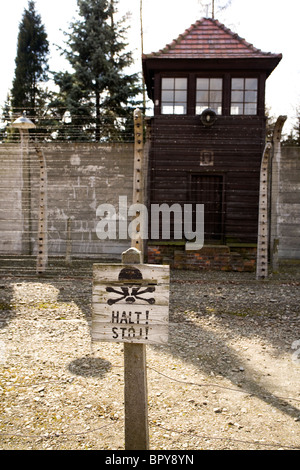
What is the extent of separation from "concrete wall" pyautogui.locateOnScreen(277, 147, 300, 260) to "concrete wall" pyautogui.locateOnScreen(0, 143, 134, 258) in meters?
4.60

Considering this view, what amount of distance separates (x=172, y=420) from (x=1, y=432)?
→ 1.33 metres

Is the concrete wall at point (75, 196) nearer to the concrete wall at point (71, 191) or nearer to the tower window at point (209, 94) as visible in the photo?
the concrete wall at point (71, 191)

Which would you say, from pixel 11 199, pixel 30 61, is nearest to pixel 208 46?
pixel 11 199

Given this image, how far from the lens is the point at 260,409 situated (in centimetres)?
330

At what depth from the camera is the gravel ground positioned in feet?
9.57

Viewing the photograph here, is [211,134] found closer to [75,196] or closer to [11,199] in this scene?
[75,196]

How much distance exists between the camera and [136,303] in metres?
2.40

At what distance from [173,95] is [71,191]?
4222 millimetres

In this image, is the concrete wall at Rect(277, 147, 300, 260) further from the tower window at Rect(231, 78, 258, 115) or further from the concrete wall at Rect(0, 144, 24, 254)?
the concrete wall at Rect(0, 144, 24, 254)

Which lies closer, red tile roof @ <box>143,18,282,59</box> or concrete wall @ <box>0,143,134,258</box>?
red tile roof @ <box>143,18,282,59</box>

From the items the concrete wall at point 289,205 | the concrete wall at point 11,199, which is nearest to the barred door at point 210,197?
the concrete wall at point 289,205

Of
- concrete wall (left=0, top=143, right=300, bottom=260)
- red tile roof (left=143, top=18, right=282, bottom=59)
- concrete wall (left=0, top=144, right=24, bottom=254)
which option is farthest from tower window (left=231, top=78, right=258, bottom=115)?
concrete wall (left=0, top=144, right=24, bottom=254)

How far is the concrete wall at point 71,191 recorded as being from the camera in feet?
38.6

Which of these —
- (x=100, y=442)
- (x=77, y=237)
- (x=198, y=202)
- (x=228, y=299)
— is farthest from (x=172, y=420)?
(x=77, y=237)
